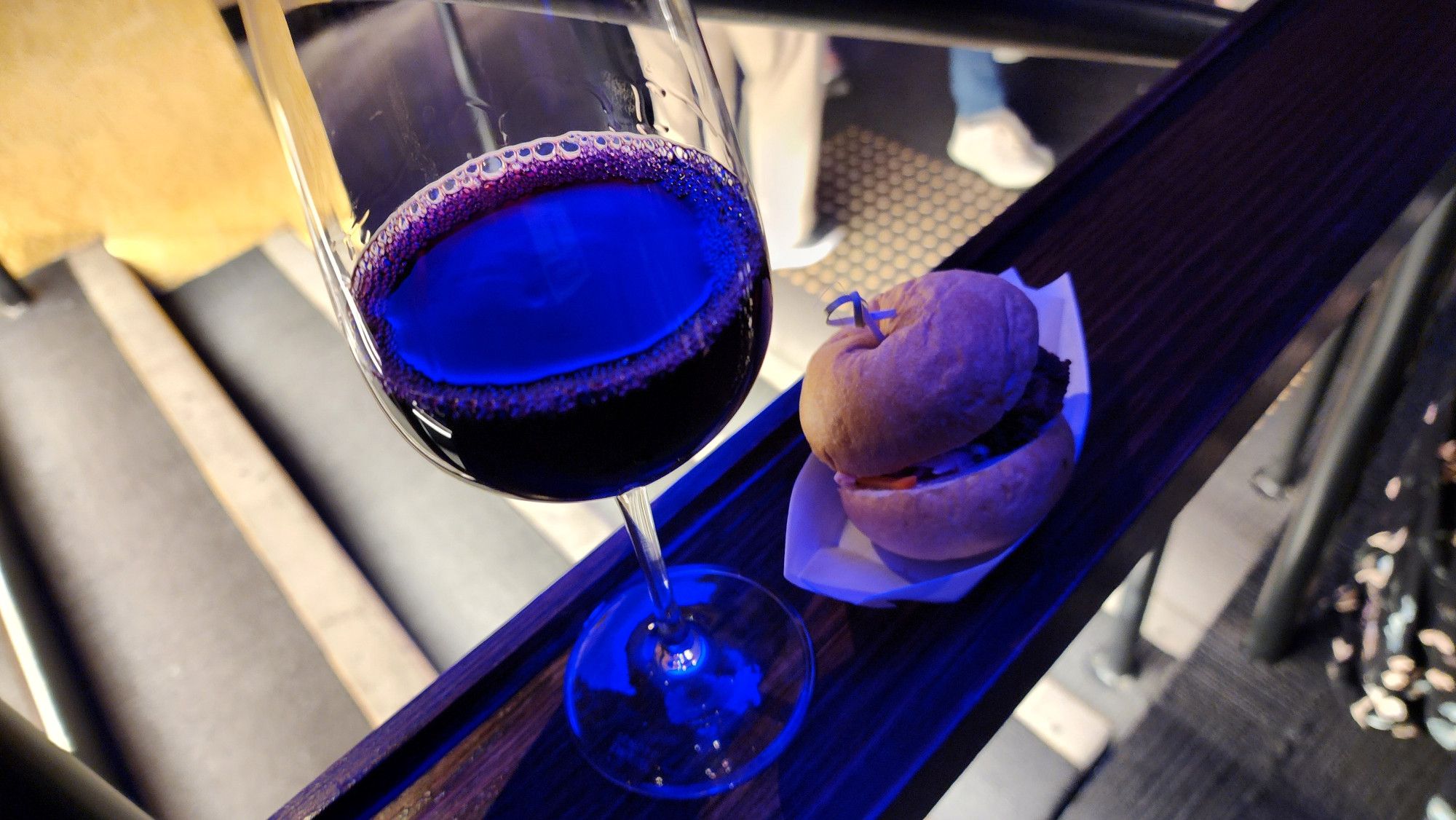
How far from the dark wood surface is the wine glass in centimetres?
2

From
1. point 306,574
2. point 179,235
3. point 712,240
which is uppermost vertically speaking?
point 712,240

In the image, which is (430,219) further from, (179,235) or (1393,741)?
(1393,741)

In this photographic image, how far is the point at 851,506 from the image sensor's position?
13.6 inches

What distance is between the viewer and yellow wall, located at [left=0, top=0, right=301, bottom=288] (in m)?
0.62

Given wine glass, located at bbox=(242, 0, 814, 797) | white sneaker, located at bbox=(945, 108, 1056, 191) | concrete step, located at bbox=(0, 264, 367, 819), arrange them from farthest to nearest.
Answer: white sneaker, located at bbox=(945, 108, 1056, 191), concrete step, located at bbox=(0, 264, 367, 819), wine glass, located at bbox=(242, 0, 814, 797)

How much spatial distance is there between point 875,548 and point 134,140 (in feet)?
2.28

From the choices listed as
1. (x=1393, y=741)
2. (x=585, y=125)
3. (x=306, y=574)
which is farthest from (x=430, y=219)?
(x=1393, y=741)

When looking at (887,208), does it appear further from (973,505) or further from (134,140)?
(134,140)

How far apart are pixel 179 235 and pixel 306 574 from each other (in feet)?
1.18

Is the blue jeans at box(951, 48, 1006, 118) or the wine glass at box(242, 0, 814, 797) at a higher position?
the wine glass at box(242, 0, 814, 797)

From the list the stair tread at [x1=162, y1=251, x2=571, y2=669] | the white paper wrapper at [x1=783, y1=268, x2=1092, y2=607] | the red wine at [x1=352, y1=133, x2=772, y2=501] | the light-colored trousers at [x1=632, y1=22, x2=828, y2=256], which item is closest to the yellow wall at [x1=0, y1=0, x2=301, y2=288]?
the stair tread at [x1=162, y1=251, x2=571, y2=669]

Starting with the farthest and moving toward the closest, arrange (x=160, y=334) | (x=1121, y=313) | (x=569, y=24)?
(x=160, y=334) → (x=1121, y=313) → (x=569, y=24)

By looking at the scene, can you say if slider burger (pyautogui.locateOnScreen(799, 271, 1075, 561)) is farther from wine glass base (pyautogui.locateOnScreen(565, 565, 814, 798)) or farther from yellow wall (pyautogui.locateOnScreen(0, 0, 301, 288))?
yellow wall (pyautogui.locateOnScreen(0, 0, 301, 288))

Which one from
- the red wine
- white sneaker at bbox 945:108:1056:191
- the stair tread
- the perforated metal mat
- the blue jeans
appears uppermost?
the red wine
